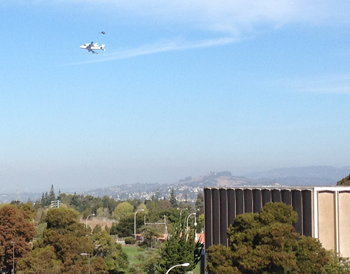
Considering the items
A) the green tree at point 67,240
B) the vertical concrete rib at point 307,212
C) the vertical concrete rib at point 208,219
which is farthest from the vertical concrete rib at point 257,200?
the green tree at point 67,240

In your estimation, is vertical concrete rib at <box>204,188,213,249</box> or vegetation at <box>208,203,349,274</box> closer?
vegetation at <box>208,203,349,274</box>

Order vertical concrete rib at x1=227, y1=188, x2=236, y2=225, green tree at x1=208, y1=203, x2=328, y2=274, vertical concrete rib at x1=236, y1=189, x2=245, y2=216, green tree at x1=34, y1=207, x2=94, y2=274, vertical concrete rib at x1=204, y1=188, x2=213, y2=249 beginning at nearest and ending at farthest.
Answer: green tree at x1=208, y1=203, x2=328, y2=274 → vertical concrete rib at x1=236, y1=189, x2=245, y2=216 → vertical concrete rib at x1=227, y1=188, x2=236, y2=225 → vertical concrete rib at x1=204, y1=188, x2=213, y2=249 → green tree at x1=34, y1=207, x2=94, y2=274

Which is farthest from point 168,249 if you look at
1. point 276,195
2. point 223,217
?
point 276,195

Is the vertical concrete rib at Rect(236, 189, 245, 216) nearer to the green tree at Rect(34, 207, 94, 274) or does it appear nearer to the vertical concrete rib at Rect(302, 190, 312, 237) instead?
the vertical concrete rib at Rect(302, 190, 312, 237)

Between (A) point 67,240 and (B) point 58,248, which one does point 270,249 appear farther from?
(B) point 58,248

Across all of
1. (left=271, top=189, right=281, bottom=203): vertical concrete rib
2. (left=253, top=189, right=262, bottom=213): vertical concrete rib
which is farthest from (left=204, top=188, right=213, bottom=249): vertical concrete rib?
(left=271, top=189, right=281, bottom=203): vertical concrete rib

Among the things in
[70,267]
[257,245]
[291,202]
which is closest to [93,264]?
[70,267]
